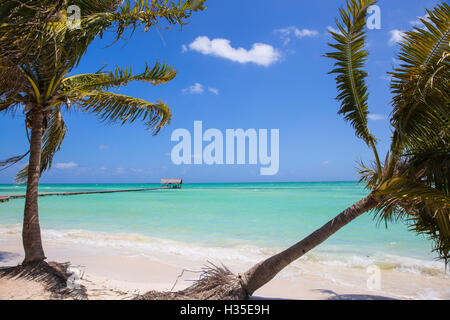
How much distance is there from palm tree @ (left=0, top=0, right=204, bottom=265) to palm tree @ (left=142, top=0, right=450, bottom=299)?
80.4 inches

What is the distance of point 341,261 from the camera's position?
691 cm

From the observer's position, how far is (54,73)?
3.50 metres

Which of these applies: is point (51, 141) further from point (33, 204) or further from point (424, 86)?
point (424, 86)

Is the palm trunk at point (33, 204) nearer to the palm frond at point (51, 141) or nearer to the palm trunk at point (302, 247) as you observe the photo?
the palm frond at point (51, 141)

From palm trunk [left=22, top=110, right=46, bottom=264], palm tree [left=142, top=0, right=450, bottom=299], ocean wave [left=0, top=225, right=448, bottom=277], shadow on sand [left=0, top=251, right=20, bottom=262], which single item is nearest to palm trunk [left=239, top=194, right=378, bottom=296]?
palm tree [left=142, top=0, right=450, bottom=299]

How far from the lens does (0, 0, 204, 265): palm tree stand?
257 cm

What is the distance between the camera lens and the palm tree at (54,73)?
2566mm

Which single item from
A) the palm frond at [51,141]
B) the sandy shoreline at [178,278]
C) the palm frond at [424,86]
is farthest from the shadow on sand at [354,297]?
the palm frond at [51,141]

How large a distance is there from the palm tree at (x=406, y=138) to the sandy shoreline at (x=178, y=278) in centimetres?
114

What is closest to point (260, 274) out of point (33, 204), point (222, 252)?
point (33, 204)

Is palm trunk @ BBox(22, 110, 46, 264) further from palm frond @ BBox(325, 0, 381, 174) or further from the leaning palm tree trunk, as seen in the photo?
palm frond @ BBox(325, 0, 381, 174)

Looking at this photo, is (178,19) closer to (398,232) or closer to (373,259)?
(373,259)

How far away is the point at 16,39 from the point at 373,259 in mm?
7992
